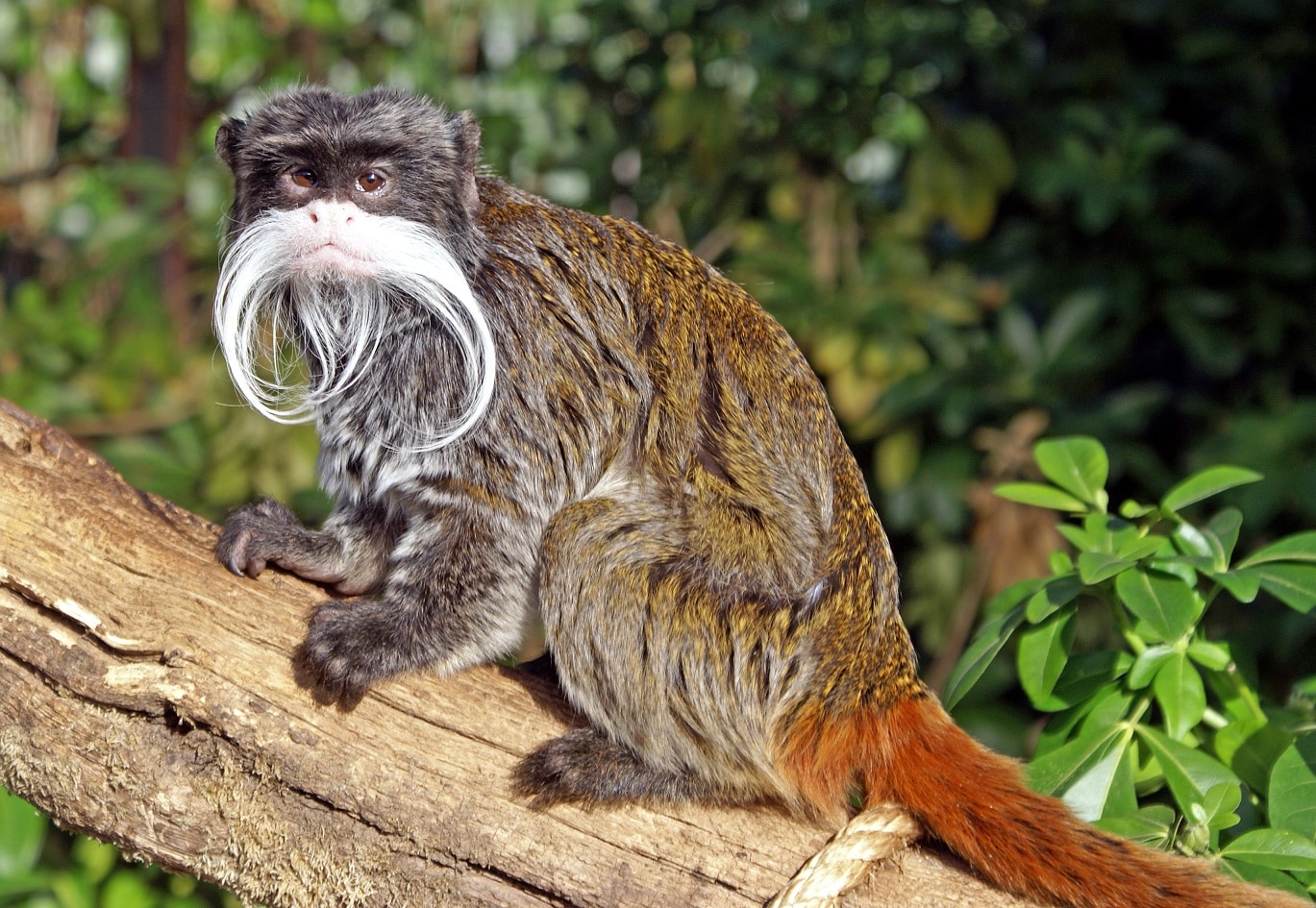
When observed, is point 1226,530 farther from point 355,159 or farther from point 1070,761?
point 355,159

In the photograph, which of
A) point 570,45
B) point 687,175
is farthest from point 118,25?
point 687,175

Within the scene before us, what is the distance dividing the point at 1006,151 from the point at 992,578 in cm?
128

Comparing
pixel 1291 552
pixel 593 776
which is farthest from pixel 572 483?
pixel 1291 552

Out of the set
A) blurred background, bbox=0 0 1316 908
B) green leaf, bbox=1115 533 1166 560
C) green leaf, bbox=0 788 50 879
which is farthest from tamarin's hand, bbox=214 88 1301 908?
blurred background, bbox=0 0 1316 908

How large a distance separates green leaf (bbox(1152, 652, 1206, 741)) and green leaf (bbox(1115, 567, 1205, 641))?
0.07m

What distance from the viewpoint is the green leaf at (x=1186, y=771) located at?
67.9 inches

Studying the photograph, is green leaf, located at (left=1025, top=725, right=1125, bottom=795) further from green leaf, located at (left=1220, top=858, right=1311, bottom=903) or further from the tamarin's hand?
green leaf, located at (left=1220, top=858, right=1311, bottom=903)

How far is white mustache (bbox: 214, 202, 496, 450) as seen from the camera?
2.02m

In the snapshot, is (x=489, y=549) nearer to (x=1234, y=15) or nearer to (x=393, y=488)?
(x=393, y=488)

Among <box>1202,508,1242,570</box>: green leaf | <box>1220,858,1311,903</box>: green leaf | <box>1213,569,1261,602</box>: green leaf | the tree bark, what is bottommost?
the tree bark

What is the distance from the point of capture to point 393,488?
2.14 metres

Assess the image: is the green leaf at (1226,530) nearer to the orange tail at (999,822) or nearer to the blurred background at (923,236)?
the orange tail at (999,822)

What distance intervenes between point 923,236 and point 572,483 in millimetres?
2528

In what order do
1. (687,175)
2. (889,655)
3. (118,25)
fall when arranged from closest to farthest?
(889,655) → (687,175) → (118,25)
